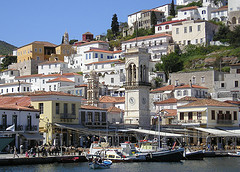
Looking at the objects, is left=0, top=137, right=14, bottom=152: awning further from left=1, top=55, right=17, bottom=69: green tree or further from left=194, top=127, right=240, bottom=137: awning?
left=1, top=55, right=17, bottom=69: green tree

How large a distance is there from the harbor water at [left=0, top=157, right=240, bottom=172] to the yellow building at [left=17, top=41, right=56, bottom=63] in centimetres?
8925

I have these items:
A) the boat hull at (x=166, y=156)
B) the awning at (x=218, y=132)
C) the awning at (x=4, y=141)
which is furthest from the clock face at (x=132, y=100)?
the awning at (x=4, y=141)

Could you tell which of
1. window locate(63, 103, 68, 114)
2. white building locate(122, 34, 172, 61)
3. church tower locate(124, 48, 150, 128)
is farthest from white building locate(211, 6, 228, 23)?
window locate(63, 103, 68, 114)

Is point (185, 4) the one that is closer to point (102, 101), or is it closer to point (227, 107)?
point (102, 101)

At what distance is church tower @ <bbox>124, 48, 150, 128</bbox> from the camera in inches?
2579

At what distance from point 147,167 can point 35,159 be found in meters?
9.32

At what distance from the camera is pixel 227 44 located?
11744 cm

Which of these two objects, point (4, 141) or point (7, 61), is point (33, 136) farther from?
point (7, 61)

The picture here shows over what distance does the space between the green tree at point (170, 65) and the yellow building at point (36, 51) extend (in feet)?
127

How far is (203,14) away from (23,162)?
9821 cm

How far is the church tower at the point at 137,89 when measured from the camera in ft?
215

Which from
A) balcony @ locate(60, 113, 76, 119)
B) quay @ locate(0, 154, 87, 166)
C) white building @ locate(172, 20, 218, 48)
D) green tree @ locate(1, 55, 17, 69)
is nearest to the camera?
quay @ locate(0, 154, 87, 166)

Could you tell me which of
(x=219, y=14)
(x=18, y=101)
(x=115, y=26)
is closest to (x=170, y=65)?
(x=219, y=14)

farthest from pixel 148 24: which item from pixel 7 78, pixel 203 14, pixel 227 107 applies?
pixel 227 107
